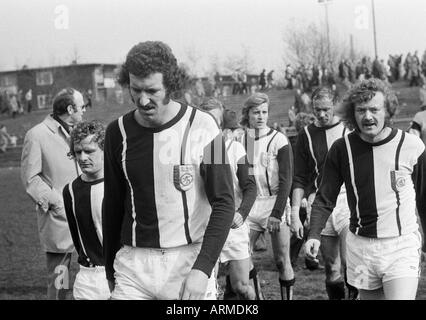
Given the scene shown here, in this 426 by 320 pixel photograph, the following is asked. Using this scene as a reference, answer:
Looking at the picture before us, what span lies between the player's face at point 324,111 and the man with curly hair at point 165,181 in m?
3.29

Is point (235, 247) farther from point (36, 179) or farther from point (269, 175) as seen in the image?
point (36, 179)

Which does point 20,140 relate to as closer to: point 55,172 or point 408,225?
point 55,172

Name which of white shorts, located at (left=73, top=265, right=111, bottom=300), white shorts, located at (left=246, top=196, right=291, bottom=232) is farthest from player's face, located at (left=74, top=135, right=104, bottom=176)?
white shorts, located at (left=246, top=196, right=291, bottom=232)

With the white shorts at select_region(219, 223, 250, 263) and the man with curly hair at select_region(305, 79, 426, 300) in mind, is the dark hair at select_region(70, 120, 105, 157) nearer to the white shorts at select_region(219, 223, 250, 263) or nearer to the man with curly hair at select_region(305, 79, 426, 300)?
the man with curly hair at select_region(305, 79, 426, 300)

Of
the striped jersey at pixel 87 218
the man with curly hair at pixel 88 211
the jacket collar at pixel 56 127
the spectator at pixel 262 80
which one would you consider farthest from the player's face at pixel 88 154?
the spectator at pixel 262 80

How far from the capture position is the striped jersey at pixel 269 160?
269 inches

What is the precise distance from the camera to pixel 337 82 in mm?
32562

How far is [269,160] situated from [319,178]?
0.61 metres

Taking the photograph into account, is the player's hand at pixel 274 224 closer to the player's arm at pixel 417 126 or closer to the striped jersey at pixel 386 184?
the striped jersey at pixel 386 184

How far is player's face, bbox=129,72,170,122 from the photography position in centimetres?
324

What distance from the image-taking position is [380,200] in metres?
4.37

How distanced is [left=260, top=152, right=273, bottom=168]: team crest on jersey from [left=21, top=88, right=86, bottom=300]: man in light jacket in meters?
1.80

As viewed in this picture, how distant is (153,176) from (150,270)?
0.44m
